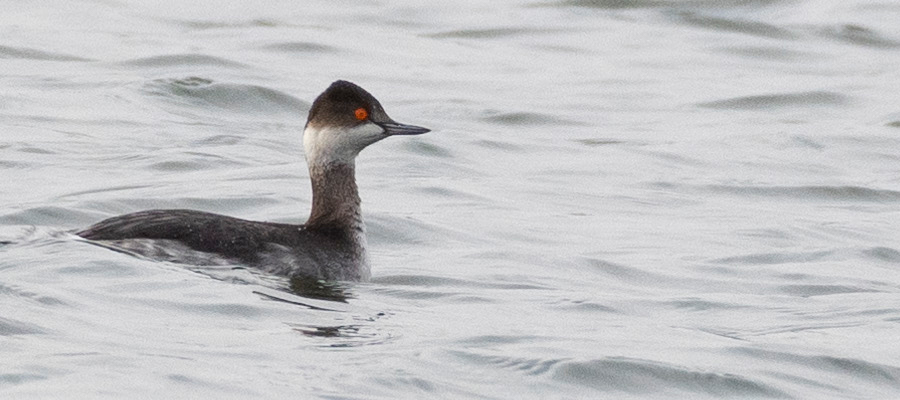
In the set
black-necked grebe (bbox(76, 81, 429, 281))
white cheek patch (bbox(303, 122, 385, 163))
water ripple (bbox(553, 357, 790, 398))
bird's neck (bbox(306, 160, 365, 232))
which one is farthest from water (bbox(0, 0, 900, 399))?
white cheek patch (bbox(303, 122, 385, 163))

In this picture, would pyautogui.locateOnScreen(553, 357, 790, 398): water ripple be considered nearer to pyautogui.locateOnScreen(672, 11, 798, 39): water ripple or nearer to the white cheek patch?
the white cheek patch

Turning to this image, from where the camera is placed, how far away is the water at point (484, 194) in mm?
7957

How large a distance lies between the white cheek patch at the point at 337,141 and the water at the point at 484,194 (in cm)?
73

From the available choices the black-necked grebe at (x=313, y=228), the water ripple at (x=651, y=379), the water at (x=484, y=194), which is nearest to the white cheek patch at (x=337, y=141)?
the black-necked grebe at (x=313, y=228)

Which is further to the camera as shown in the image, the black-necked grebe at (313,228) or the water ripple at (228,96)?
the water ripple at (228,96)

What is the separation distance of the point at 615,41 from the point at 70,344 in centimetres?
1343

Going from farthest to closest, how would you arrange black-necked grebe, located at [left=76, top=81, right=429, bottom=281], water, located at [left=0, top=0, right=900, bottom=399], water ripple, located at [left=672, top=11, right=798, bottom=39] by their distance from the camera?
water ripple, located at [left=672, top=11, right=798, bottom=39]
black-necked grebe, located at [left=76, top=81, right=429, bottom=281]
water, located at [left=0, top=0, right=900, bottom=399]

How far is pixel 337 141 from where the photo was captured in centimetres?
1020

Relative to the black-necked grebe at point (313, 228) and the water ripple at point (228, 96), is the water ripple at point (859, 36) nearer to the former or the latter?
the water ripple at point (228, 96)

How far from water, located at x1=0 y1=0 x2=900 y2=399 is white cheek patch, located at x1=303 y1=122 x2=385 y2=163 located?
28.8 inches

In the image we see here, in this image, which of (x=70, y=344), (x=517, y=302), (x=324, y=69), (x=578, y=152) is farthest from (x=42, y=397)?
(x=324, y=69)

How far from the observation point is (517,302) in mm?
9648

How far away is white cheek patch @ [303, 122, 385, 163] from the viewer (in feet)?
33.3

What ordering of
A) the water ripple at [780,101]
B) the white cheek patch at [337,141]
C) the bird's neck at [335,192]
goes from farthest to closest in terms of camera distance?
the water ripple at [780,101] < the bird's neck at [335,192] < the white cheek patch at [337,141]
